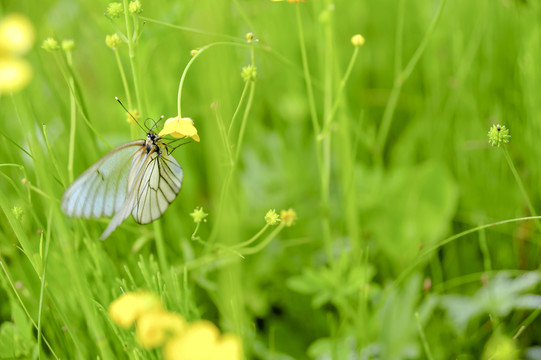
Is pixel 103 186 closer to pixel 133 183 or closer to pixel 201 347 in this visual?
pixel 133 183

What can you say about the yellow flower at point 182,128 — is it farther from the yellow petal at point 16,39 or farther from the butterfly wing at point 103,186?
the yellow petal at point 16,39

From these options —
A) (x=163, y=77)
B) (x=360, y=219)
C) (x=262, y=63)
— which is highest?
(x=262, y=63)

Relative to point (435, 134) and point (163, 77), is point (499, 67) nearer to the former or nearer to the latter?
point (435, 134)

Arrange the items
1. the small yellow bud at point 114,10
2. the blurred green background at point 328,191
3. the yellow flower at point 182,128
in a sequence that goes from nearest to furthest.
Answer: the yellow flower at point 182,128
the small yellow bud at point 114,10
the blurred green background at point 328,191

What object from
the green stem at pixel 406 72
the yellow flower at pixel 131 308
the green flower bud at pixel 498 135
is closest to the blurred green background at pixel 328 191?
the green stem at pixel 406 72

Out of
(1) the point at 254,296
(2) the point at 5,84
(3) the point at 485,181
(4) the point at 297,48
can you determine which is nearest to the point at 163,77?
(4) the point at 297,48

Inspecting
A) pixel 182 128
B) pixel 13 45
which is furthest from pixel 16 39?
pixel 182 128

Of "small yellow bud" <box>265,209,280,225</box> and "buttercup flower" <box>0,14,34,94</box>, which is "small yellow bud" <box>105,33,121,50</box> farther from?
"buttercup flower" <box>0,14,34,94</box>
